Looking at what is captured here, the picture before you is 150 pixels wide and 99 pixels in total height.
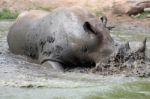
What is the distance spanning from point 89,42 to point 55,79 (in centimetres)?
163

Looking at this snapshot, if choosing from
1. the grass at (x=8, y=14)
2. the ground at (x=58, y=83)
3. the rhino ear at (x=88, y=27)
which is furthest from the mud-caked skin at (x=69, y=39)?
the grass at (x=8, y=14)

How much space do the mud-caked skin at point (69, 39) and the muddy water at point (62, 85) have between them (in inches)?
16.5

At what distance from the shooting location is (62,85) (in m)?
7.55

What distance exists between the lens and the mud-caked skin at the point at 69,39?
9602mm

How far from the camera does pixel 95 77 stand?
855cm

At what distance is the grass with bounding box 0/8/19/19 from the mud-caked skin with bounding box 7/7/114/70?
927 cm

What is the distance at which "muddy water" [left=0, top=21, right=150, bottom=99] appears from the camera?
683 cm

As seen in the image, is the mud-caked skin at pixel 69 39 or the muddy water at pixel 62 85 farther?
the mud-caked skin at pixel 69 39

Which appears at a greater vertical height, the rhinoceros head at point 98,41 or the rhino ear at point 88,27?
the rhino ear at point 88,27

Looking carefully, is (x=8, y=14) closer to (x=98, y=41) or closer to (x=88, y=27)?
(x=88, y=27)

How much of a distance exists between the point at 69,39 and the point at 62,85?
2.21m

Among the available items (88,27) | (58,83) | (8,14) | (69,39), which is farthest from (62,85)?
(8,14)

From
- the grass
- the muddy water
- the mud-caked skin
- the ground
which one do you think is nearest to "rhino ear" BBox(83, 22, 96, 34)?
the mud-caked skin

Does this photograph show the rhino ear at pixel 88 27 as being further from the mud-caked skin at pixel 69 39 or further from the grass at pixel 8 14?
the grass at pixel 8 14
